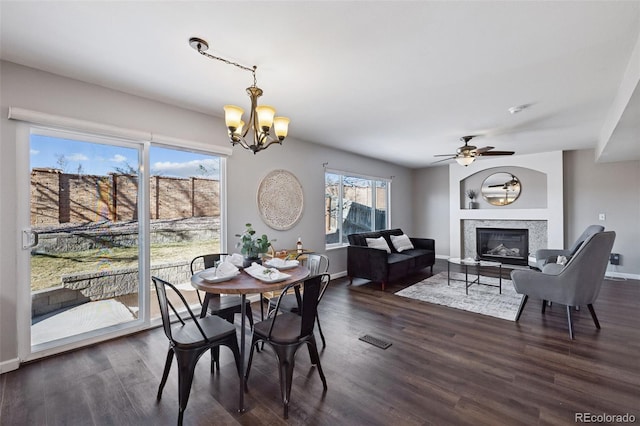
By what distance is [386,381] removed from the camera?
2.14 meters

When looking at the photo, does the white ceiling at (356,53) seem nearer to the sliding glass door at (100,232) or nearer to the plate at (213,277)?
the sliding glass door at (100,232)

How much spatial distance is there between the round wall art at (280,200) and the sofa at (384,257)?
51.1 inches

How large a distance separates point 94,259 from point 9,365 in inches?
39.1

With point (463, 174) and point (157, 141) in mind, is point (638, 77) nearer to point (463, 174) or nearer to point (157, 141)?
point (157, 141)

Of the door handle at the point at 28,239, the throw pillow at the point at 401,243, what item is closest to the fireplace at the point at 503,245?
the throw pillow at the point at 401,243

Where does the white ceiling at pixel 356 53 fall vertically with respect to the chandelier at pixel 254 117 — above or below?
above

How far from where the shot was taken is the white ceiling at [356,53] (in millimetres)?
1743

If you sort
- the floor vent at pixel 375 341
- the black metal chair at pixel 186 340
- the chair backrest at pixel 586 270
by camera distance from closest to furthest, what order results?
the black metal chair at pixel 186 340
the floor vent at pixel 375 341
the chair backrest at pixel 586 270

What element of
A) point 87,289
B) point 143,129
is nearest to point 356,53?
point 143,129

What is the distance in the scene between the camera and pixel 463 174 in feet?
22.6

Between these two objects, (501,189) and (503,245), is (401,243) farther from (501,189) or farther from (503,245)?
(501,189)

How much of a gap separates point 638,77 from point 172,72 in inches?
145

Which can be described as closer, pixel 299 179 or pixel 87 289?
pixel 87 289

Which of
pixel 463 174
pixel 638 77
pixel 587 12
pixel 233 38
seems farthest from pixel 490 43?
pixel 463 174
